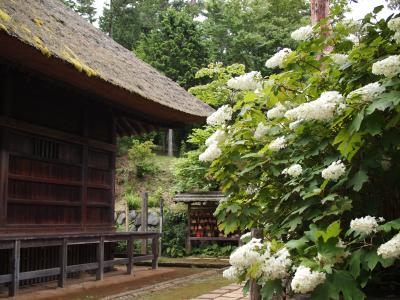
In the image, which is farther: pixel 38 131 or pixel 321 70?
pixel 38 131

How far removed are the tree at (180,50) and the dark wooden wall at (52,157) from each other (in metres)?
15.1

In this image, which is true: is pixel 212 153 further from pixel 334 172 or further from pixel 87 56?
pixel 87 56

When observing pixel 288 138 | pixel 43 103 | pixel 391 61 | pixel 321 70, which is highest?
pixel 43 103

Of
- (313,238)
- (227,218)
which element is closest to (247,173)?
(227,218)

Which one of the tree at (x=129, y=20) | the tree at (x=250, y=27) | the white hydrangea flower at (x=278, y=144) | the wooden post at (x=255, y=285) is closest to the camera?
the white hydrangea flower at (x=278, y=144)

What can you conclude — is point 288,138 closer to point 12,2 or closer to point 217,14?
point 12,2

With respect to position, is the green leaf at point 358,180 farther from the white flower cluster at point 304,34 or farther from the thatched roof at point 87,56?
the thatched roof at point 87,56

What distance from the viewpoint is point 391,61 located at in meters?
2.60

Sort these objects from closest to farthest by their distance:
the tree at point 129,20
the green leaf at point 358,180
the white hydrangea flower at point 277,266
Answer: the white hydrangea flower at point 277,266 < the green leaf at point 358,180 < the tree at point 129,20

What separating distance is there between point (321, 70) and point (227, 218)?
1.42 m

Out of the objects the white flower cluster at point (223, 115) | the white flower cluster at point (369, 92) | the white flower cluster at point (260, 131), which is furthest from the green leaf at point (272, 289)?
the white flower cluster at point (223, 115)

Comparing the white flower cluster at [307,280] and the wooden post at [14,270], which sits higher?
the white flower cluster at [307,280]

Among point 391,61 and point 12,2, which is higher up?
point 12,2

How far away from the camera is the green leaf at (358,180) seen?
2.82 metres
